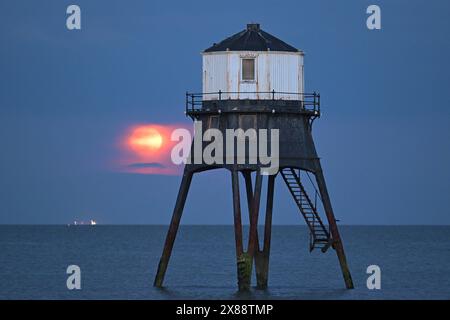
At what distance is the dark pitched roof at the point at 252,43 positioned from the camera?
66375 millimetres

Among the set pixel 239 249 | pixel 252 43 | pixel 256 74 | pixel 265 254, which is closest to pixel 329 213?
pixel 239 249

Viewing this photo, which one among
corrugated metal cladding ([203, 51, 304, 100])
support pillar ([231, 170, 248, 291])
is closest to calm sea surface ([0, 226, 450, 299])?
support pillar ([231, 170, 248, 291])

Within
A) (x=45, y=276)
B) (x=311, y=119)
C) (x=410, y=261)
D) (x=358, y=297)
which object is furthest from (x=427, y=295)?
(x=410, y=261)

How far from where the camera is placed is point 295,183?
68.8m

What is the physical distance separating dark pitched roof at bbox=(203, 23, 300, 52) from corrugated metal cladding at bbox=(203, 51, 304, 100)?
250 millimetres

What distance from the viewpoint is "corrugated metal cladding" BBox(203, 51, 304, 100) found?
66125mm

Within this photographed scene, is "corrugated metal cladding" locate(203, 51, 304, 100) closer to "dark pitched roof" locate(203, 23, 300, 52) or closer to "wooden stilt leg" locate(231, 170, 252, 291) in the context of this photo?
"dark pitched roof" locate(203, 23, 300, 52)

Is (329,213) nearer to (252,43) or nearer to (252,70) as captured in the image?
(252,70)

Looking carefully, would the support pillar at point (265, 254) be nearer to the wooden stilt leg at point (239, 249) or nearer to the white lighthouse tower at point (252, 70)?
the wooden stilt leg at point (239, 249)

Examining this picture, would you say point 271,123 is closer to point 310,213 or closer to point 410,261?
point 310,213

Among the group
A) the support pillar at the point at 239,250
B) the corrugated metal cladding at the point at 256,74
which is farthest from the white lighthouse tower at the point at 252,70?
the support pillar at the point at 239,250

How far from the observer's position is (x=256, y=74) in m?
66.2

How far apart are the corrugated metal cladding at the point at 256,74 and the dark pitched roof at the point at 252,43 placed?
9.8 inches

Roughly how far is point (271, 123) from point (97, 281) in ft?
68.4
